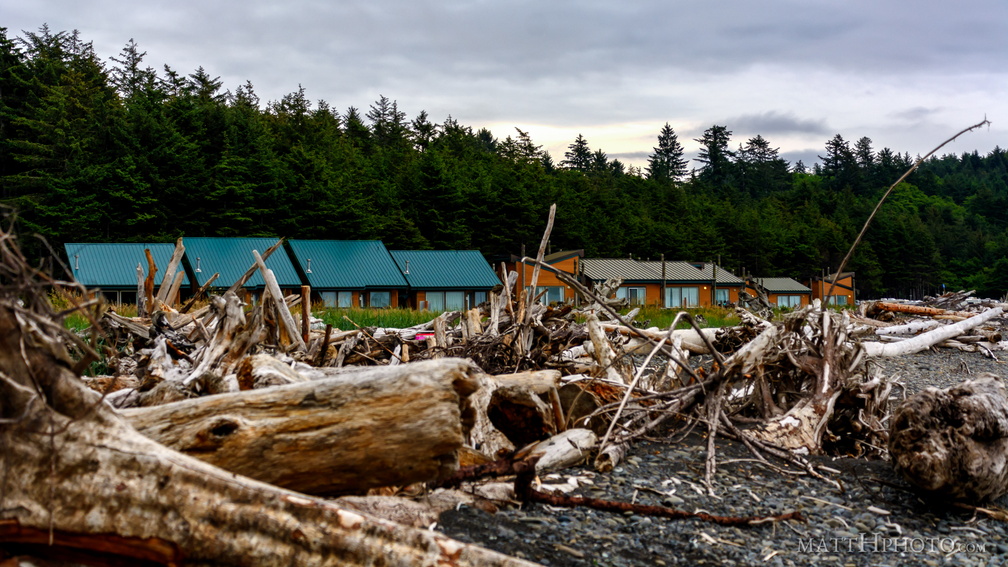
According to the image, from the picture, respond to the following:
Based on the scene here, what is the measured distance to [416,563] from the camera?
2836 millimetres

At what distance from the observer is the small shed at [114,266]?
1235 inches

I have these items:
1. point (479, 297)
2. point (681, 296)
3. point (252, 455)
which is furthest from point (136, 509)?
point (681, 296)

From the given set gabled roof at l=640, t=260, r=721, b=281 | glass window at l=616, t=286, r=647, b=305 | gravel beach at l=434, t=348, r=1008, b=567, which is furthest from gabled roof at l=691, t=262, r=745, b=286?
gravel beach at l=434, t=348, r=1008, b=567

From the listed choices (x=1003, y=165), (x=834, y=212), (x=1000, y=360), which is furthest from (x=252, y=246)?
(x=1003, y=165)

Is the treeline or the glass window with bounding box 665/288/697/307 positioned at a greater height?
the treeline

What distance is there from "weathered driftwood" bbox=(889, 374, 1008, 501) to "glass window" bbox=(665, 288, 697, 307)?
45.6m

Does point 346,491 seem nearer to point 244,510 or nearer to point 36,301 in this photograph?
point 244,510

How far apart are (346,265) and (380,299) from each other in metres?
2.47

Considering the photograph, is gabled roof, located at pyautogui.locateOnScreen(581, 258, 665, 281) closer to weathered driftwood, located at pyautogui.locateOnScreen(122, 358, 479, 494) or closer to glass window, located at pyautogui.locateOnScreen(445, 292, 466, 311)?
glass window, located at pyautogui.locateOnScreen(445, 292, 466, 311)

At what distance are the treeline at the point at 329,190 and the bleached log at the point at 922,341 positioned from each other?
65.3 feet

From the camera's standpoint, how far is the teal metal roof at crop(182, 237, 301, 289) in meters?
34.9

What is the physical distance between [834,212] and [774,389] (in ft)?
361

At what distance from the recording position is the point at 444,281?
3862 cm

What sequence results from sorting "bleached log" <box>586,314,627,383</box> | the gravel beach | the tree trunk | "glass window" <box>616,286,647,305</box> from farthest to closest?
"glass window" <box>616,286,647,305</box> → "bleached log" <box>586,314,627,383</box> → the gravel beach → the tree trunk
